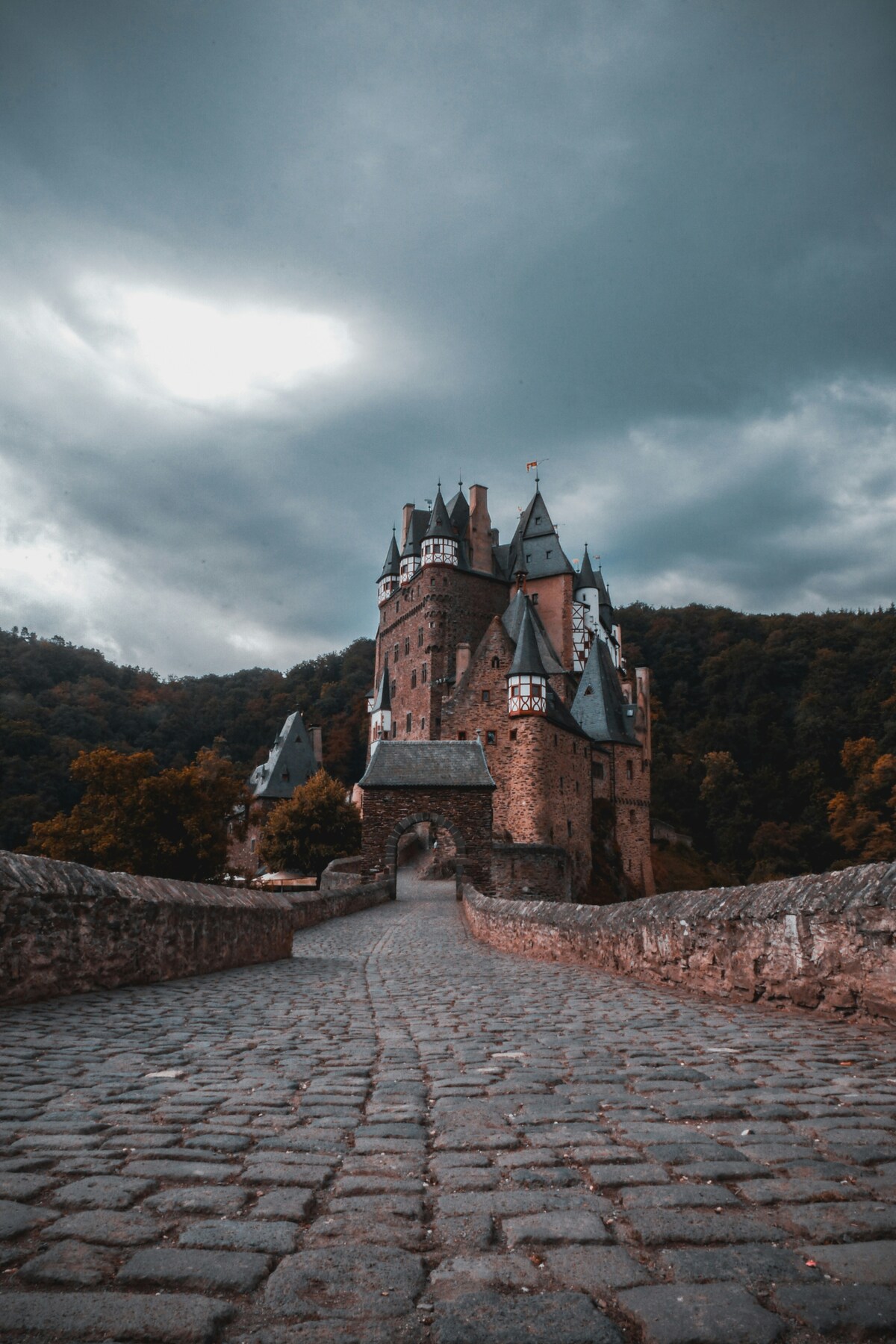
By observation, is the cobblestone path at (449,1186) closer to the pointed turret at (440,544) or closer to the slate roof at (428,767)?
the slate roof at (428,767)

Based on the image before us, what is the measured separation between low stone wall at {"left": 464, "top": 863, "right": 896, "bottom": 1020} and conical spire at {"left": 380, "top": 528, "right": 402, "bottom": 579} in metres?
64.3

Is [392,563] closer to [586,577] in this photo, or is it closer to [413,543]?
[413,543]

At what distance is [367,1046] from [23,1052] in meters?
1.83

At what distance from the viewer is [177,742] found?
88312 mm

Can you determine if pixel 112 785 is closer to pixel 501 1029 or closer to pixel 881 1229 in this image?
pixel 501 1029

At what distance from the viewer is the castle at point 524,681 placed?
47969 mm

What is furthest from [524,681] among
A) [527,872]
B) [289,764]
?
[289,764]

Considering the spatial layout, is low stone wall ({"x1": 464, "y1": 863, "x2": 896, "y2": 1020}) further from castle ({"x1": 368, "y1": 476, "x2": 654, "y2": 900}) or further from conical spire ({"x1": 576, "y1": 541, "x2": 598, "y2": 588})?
conical spire ({"x1": 576, "y1": 541, "x2": 598, "y2": 588})

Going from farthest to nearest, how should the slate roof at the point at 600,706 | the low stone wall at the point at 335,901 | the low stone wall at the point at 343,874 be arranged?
the slate roof at the point at 600,706 → the low stone wall at the point at 343,874 → the low stone wall at the point at 335,901

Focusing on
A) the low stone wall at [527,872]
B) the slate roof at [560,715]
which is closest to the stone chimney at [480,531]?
the slate roof at [560,715]

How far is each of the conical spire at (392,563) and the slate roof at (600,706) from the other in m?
20.9

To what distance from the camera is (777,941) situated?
6.11 metres

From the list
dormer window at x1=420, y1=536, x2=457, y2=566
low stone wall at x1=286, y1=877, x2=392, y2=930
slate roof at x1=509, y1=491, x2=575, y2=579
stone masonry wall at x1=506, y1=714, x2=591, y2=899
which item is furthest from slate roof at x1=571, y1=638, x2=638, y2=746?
low stone wall at x1=286, y1=877, x2=392, y2=930

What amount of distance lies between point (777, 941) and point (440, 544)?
58.0 metres
